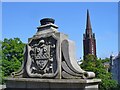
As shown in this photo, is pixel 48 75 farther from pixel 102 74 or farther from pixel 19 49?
pixel 102 74

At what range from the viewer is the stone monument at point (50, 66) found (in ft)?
23.4

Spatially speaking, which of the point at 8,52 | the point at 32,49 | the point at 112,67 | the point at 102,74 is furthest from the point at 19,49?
the point at 112,67

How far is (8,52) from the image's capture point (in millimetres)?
23906

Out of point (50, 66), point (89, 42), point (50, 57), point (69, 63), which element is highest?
point (89, 42)

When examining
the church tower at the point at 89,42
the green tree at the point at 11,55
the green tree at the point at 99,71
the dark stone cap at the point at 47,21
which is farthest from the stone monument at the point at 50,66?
the church tower at the point at 89,42

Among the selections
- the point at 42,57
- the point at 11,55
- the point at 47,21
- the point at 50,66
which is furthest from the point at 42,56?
the point at 11,55

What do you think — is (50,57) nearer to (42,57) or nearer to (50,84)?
(42,57)

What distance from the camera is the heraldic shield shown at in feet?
25.6

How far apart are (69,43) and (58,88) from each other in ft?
5.21

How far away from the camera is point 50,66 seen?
7.85 meters

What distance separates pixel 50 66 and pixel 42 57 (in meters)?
0.52

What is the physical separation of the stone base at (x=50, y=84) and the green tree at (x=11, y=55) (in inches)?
538

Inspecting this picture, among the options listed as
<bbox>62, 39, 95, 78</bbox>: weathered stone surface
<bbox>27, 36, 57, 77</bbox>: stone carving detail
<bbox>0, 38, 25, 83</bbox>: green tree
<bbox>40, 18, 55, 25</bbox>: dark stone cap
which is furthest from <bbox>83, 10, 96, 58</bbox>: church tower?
<bbox>62, 39, 95, 78</bbox>: weathered stone surface

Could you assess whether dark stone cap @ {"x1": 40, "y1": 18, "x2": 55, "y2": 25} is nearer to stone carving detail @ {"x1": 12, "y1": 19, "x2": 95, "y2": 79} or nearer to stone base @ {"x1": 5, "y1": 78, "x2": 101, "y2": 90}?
stone carving detail @ {"x1": 12, "y1": 19, "x2": 95, "y2": 79}
